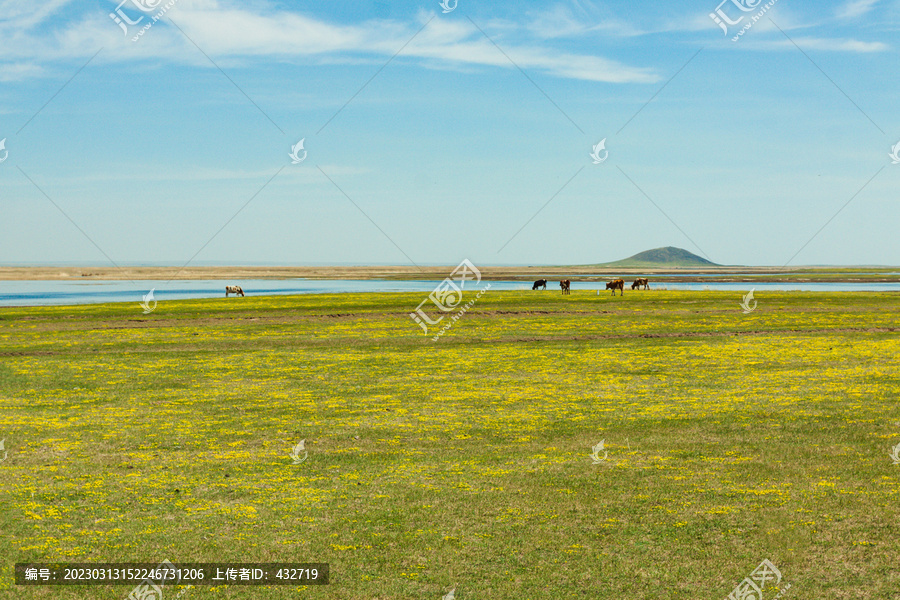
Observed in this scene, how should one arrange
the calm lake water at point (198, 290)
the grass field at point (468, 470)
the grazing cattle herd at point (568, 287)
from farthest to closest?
the calm lake water at point (198, 290)
the grazing cattle herd at point (568, 287)
the grass field at point (468, 470)

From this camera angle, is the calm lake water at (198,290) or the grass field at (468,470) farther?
the calm lake water at (198,290)

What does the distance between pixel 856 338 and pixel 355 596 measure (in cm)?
4099

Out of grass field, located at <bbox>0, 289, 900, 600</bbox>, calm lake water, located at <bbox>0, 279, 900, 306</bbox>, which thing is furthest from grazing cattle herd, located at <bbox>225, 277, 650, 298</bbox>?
grass field, located at <bbox>0, 289, 900, 600</bbox>

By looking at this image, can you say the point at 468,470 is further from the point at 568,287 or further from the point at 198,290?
the point at 198,290

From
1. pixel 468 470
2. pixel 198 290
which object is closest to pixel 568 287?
pixel 198 290

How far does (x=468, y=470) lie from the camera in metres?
14.2

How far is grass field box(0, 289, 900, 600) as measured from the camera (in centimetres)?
962

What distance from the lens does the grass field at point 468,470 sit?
9.62 meters

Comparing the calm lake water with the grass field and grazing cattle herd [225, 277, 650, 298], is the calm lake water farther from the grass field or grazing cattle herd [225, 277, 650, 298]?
the grass field

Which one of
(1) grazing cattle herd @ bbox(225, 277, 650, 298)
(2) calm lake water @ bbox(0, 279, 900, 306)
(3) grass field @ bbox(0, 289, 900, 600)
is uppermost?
(2) calm lake water @ bbox(0, 279, 900, 306)

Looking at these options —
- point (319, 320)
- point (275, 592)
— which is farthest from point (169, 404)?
point (319, 320)

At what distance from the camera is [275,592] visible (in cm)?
898

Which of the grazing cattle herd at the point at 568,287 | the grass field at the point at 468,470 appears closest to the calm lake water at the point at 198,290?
the grazing cattle herd at the point at 568,287

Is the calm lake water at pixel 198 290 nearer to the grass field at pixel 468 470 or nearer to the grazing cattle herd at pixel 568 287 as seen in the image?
the grazing cattle herd at pixel 568 287
